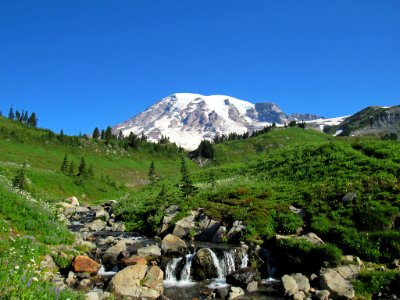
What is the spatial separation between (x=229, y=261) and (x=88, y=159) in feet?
416

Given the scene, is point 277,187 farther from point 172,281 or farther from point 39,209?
point 39,209

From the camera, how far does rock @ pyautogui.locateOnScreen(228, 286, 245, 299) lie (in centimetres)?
1768

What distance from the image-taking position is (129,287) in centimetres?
1781

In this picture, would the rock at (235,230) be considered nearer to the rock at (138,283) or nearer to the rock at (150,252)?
the rock at (150,252)

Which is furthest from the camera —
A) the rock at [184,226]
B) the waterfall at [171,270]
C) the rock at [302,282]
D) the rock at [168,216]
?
the rock at [168,216]

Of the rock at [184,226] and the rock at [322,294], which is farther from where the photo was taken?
the rock at [184,226]

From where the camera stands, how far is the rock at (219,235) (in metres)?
27.6

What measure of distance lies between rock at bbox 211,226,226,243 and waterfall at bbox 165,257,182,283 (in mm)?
6004

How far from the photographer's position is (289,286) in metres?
18.0

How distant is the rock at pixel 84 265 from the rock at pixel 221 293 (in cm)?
736

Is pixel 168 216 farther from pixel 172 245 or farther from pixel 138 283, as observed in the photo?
pixel 138 283

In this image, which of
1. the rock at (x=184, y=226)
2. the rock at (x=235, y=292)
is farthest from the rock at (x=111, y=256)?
the rock at (x=235, y=292)

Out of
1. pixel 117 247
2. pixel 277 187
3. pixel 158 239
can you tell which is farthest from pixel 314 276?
pixel 277 187

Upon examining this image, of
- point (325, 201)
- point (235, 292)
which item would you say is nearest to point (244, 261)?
point (235, 292)
